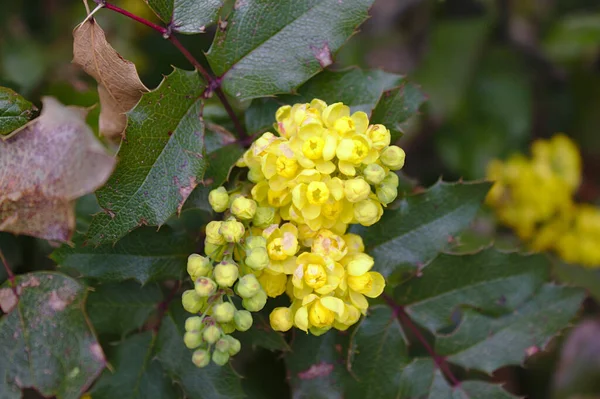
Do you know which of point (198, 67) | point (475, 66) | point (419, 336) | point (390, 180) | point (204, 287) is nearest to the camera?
point (204, 287)

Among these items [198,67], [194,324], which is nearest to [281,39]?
[198,67]

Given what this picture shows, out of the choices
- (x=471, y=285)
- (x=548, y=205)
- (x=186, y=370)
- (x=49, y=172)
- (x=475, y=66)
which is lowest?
(x=548, y=205)

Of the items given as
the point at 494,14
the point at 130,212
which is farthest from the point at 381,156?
the point at 494,14

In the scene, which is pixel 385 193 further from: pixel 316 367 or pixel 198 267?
pixel 316 367

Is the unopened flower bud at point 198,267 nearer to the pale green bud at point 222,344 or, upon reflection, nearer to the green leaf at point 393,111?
the pale green bud at point 222,344

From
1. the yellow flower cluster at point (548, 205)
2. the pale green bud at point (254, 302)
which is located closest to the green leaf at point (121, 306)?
the pale green bud at point (254, 302)

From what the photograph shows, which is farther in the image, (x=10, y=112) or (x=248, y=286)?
(x=10, y=112)
